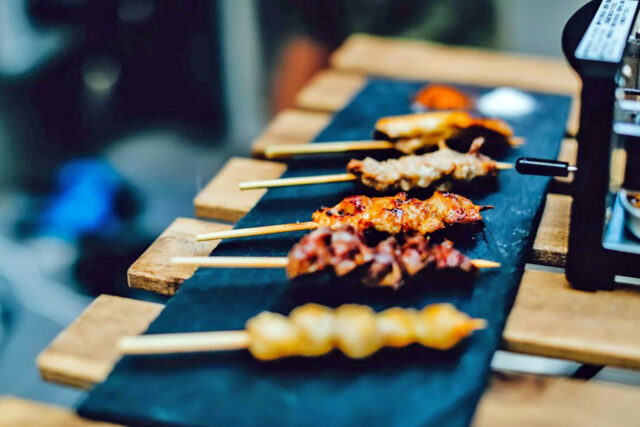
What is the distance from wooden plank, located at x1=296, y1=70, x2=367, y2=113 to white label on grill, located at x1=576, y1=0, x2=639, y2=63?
1766mm

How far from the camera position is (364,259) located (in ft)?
7.63

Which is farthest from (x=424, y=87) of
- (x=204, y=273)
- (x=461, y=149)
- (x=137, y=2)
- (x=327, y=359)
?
(x=137, y=2)

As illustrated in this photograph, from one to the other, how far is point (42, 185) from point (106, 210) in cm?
70

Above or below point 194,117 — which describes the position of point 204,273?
above

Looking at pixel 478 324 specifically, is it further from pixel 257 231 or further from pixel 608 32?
pixel 608 32

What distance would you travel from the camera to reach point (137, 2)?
22.5 ft

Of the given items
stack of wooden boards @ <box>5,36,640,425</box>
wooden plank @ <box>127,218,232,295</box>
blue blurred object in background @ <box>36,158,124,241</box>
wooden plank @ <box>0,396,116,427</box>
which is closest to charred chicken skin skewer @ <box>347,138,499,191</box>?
stack of wooden boards @ <box>5,36,640,425</box>

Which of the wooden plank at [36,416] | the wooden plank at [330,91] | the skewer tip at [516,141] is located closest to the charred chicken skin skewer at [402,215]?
the skewer tip at [516,141]

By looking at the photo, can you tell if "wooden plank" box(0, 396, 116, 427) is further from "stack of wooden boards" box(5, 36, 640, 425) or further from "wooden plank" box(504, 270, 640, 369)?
"wooden plank" box(504, 270, 640, 369)

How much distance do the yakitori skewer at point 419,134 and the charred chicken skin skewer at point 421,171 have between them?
0.77 ft

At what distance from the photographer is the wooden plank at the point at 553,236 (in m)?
2.81

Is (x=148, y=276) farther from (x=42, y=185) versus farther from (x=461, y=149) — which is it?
(x=42, y=185)

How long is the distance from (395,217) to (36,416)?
136 cm

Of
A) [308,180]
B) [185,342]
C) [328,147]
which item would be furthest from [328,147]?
[185,342]
